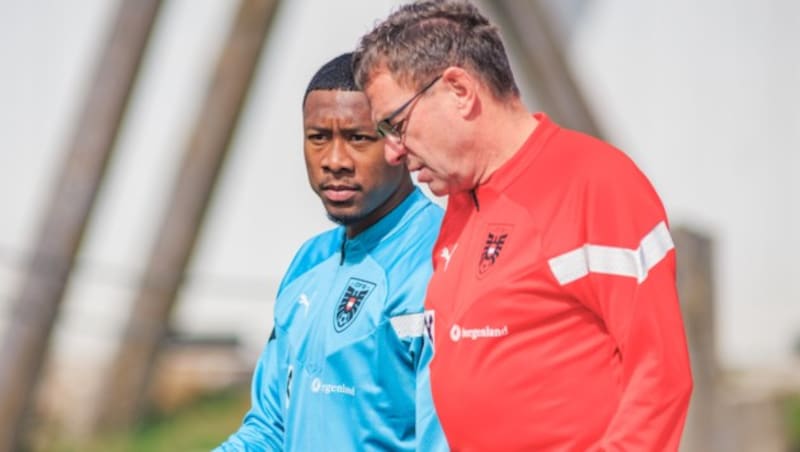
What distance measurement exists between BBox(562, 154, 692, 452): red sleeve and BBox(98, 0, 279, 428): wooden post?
14.0 ft

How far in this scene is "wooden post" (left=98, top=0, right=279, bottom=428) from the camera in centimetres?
662

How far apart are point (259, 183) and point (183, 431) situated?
1.43m

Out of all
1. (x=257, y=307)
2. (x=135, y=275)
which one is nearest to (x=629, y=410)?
(x=135, y=275)

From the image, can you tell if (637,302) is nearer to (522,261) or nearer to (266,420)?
(522,261)

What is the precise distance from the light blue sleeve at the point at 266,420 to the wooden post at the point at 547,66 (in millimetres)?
3458

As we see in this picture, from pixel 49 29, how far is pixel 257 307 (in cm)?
195

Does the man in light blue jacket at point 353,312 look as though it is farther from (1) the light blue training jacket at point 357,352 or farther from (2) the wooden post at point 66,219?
(2) the wooden post at point 66,219

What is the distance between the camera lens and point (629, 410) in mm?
2410

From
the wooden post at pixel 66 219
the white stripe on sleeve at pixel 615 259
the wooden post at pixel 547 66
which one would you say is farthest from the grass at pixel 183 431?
the white stripe on sleeve at pixel 615 259

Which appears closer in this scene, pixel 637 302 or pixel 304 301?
pixel 637 302

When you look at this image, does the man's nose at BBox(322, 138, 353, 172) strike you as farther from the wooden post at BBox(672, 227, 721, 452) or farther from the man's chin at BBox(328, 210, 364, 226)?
the wooden post at BBox(672, 227, 721, 452)

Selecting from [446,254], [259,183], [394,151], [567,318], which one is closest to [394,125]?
[394,151]

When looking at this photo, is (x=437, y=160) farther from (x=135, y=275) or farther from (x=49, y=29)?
(x=49, y=29)

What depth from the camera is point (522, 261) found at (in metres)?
2.54
